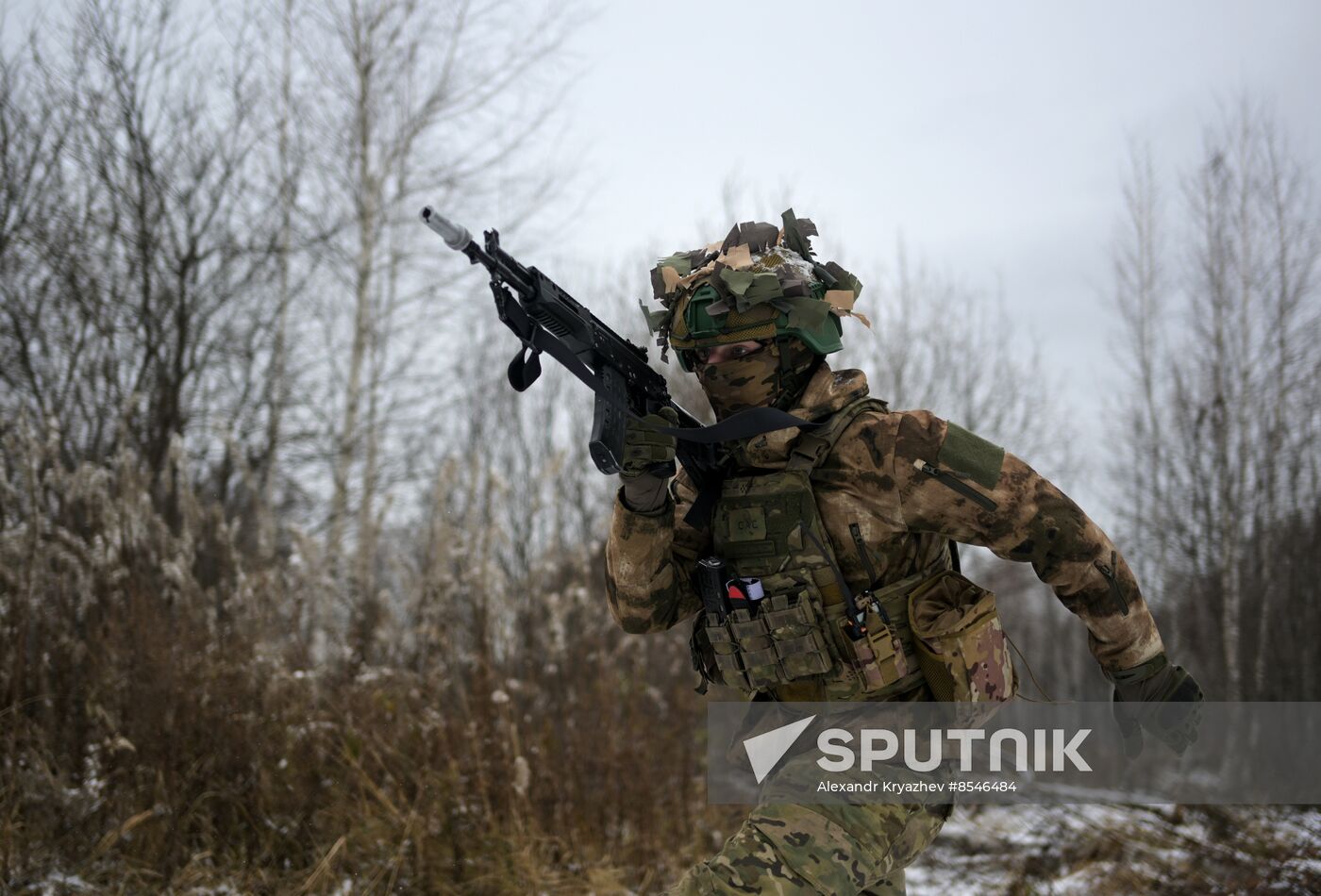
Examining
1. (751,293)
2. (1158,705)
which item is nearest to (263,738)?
(751,293)

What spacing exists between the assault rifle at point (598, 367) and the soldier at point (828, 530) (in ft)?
0.17

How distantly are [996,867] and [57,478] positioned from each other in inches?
177

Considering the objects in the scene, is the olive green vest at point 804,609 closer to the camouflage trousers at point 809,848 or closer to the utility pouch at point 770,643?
the utility pouch at point 770,643

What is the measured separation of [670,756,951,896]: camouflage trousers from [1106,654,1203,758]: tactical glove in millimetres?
455

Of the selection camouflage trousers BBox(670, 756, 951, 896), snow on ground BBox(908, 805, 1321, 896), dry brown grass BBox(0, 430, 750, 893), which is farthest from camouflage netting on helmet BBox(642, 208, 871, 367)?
snow on ground BBox(908, 805, 1321, 896)

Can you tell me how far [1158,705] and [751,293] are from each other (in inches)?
48.3

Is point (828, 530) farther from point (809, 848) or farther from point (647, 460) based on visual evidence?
point (809, 848)

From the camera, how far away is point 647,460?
2.21 meters

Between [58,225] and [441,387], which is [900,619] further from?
[441,387]

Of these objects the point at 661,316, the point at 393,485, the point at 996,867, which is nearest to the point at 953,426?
the point at 661,316

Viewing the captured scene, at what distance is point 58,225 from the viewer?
247 inches

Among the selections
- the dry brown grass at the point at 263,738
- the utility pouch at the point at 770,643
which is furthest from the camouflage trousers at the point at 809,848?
the dry brown grass at the point at 263,738

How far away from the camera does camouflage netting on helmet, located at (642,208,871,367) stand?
227cm

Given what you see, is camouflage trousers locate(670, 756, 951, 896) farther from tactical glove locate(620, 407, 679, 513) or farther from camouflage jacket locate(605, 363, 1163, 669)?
tactical glove locate(620, 407, 679, 513)
